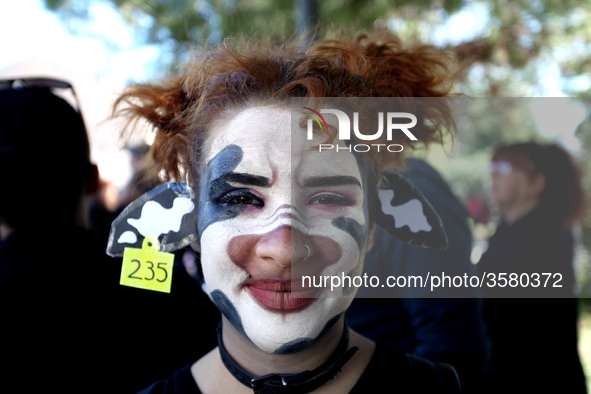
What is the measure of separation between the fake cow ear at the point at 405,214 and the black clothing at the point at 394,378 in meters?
0.36

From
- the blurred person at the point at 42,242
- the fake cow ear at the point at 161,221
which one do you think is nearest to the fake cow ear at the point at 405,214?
the fake cow ear at the point at 161,221

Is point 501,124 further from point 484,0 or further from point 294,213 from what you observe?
point 294,213

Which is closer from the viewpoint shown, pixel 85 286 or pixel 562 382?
pixel 85 286

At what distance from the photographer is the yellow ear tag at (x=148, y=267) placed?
1442 mm

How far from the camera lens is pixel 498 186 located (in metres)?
3.16

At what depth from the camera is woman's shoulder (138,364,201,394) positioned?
1.36 meters

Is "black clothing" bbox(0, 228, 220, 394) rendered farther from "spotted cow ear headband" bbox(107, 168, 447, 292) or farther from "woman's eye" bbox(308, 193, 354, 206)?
"woman's eye" bbox(308, 193, 354, 206)

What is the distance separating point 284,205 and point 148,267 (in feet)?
1.70

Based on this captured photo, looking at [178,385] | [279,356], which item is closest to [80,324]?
[178,385]

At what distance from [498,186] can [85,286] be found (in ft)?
8.41

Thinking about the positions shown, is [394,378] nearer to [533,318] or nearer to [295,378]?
[295,378]

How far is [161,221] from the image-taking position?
4.77 ft

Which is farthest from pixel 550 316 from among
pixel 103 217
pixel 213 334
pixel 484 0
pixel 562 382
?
pixel 484 0

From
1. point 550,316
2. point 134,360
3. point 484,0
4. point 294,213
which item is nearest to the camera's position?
point 294,213
